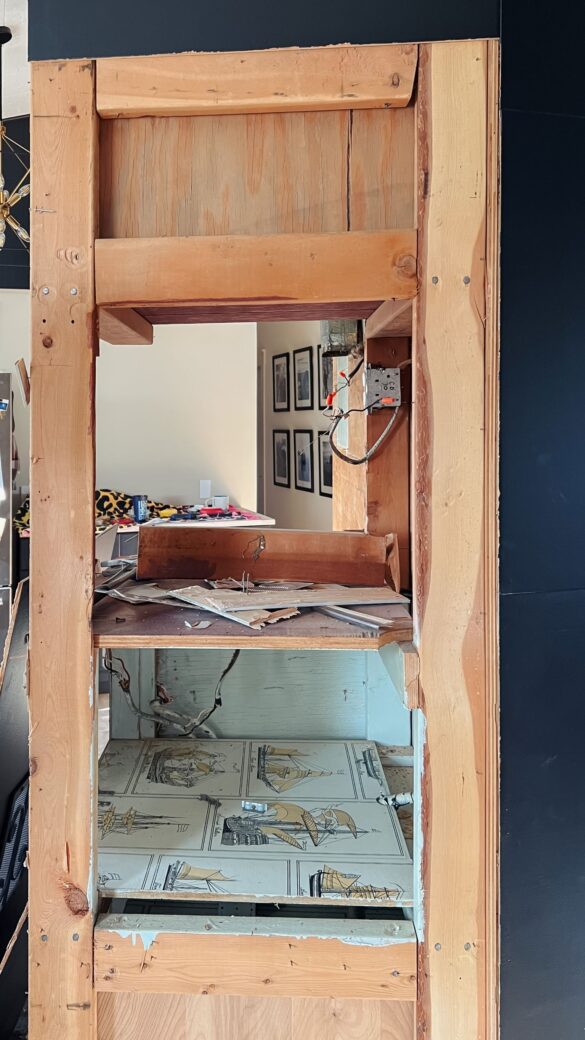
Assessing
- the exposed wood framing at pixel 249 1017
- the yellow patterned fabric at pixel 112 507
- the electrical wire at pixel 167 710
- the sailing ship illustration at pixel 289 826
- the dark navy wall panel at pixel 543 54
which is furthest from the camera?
the yellow patterned fabric at pixel 112 507

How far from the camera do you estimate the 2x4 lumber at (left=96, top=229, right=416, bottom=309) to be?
3.50ft

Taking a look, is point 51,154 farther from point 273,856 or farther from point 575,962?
point 575,962

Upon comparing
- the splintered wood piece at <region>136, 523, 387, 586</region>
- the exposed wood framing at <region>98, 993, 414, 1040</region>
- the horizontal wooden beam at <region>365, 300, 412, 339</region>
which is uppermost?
the horizontal wooden beam at <region>365, 300, 412, 339</region>

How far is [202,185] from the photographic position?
43.7 inches

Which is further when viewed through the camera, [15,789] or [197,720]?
[197,720]

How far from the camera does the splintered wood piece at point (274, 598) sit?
1182mm

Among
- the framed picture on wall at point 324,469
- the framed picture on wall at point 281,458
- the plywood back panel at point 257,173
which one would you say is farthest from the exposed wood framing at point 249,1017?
the framed picture on wall at point 281,458

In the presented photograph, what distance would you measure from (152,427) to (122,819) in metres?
4.46

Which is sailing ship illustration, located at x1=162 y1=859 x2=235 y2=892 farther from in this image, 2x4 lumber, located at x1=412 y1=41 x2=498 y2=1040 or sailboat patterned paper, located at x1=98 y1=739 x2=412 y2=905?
2x4 lumber, located at x1=412 y1=41 x2=498 y2=1040

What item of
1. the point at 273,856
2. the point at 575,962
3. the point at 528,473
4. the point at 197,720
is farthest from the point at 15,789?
the point at 528,473

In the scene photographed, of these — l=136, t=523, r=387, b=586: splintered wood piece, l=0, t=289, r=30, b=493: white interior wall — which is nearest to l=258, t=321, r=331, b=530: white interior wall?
l=0, t=289, r=30, b=493: white interior wall

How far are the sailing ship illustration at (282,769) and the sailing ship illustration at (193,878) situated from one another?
307 mm

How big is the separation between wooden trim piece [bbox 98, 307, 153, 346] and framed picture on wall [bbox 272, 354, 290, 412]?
5.15 metres

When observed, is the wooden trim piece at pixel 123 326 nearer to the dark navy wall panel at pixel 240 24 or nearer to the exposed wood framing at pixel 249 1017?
the dark navy wall panel at pixel 240 24
